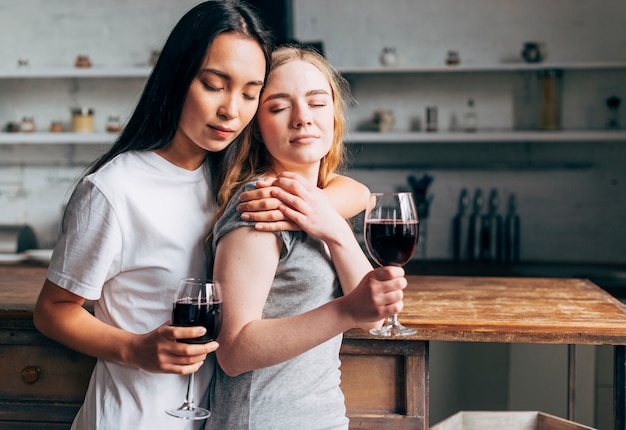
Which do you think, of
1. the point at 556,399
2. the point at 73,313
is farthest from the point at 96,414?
the point at 556,399

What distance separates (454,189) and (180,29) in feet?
11.2

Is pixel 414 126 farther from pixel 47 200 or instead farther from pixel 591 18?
pixel 47 200

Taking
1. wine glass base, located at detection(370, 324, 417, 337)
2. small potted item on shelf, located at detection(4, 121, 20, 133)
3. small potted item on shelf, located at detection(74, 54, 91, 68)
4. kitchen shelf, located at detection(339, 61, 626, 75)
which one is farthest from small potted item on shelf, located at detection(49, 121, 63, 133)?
wine glass base, located at detection(370, 324, 417, 337)

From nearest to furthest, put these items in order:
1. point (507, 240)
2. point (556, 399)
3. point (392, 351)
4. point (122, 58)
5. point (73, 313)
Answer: point (73, 313)
point (392, 351)
point (556, 399)
point (507, 240)
point (122, 58)

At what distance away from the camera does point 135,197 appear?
1352 millimetres

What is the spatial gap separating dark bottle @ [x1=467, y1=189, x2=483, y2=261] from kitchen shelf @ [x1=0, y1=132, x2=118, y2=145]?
2.31 metres

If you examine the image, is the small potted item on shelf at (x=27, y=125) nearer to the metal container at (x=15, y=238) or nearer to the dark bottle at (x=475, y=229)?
the metal container at (x=15, y=238)

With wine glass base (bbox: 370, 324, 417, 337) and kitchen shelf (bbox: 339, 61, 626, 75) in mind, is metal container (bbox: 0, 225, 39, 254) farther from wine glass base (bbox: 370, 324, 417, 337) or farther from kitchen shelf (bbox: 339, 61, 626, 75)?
wine glass base (bbox: 370, 324, 417, 337)

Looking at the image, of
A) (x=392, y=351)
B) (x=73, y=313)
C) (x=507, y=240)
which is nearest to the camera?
(x=73, y=313)

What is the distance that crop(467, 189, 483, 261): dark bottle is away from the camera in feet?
14.5

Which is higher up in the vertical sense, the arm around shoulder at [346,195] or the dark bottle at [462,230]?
the arm around shoulder at [346,195]

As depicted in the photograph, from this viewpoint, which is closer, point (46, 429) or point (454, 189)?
point (46, 429)

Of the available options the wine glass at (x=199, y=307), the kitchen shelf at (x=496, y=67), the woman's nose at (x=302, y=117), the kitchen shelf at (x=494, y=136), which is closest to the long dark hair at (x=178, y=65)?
the woman's nose at (x=302, y=117)

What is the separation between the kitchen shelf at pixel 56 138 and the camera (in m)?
4.52
